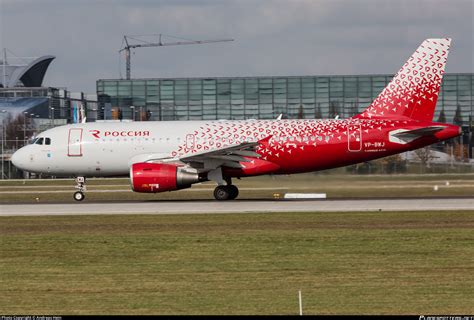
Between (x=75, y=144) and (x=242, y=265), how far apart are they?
24.7 metres

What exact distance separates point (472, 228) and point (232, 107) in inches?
3292

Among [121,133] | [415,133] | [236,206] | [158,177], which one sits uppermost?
[121,133]

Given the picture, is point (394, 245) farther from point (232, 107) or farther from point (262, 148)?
point (232, 107)

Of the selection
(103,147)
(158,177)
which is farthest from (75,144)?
(158,177)

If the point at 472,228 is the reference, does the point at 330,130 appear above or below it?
above

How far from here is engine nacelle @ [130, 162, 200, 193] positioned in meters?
41.5

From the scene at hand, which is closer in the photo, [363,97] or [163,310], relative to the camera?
[163,310]

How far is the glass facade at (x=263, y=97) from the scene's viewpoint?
106 m

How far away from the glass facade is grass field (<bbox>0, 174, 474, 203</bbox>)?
43220 mm

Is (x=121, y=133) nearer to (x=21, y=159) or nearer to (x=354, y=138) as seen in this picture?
(x=21, y=159)

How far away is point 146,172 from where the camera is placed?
1640 inches

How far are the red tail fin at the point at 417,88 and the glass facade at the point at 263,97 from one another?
55.8 m

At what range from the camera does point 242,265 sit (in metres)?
22.8

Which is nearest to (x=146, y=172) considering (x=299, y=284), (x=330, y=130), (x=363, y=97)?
(x=330, y=130)
